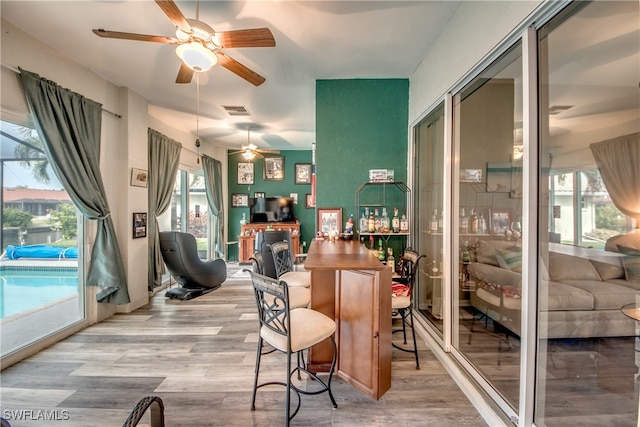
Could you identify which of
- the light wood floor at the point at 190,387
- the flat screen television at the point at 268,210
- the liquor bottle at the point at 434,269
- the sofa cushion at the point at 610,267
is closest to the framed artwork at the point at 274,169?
the flat screen television at the point at 268,210

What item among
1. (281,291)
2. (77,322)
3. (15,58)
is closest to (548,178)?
(281,291)

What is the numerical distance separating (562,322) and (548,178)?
0.96 m

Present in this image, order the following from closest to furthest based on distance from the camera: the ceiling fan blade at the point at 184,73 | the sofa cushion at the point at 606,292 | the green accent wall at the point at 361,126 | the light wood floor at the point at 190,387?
the sofa cushion at the point at 606,292, the light wood floor at the point at 190,387, the ceiling fan blade at the point at 184,73, the green accent wall at the point at 361,126

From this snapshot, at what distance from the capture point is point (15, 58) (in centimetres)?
233

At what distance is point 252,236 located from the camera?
256 inches

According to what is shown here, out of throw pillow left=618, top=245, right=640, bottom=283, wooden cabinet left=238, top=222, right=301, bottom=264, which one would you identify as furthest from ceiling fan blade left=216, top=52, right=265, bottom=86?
wooden cabinet left=238, top=222, right=301, bottom=264

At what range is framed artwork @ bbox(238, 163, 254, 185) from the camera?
23.4 feet

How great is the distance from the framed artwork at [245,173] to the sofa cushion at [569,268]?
261 inches

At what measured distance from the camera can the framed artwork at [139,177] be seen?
11.7ft

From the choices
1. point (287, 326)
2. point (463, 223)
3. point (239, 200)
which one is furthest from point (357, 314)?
point (239, 200)

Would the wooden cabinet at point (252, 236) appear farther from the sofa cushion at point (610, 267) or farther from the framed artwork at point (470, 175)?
the sofa cushion at point (610, 267)

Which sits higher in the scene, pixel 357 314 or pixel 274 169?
pixel 274 169
